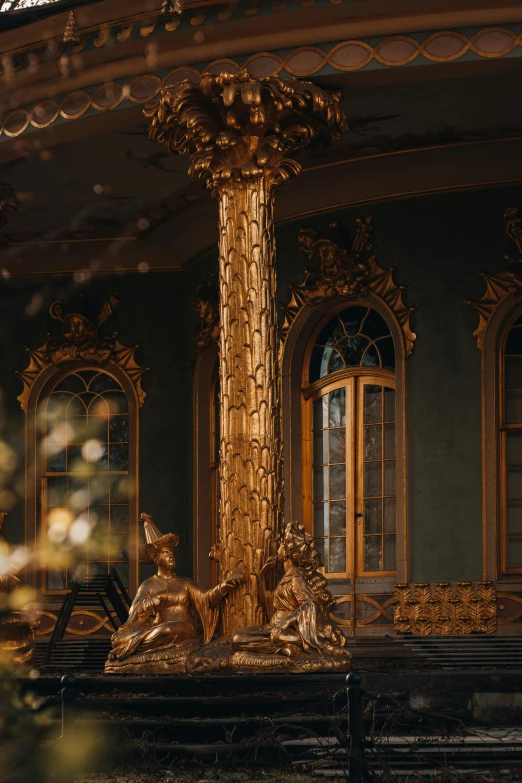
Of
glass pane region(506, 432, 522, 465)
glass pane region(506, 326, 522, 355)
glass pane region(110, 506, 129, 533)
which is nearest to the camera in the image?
glass pane region(506, 432, 522, 465)

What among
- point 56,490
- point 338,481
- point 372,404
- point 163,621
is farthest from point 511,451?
point 56,490

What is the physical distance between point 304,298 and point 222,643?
5.23 metres

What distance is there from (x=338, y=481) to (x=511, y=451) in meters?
1.83

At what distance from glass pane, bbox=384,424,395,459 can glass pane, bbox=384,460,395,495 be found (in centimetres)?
8

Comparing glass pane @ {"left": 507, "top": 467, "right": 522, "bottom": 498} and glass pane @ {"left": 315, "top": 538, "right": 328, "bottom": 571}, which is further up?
glass pane @ {"left": 507, "top": 467, "right": 522, "bottom": 498}

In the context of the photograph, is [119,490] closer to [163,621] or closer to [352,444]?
[352,444]

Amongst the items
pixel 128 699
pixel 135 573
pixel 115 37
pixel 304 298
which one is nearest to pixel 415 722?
pixel 128 699

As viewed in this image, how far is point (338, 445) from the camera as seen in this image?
13156 mm

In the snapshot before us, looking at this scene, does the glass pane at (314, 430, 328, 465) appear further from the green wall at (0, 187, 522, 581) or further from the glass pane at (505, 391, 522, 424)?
the glass pane at (505, 391, 522, 424)

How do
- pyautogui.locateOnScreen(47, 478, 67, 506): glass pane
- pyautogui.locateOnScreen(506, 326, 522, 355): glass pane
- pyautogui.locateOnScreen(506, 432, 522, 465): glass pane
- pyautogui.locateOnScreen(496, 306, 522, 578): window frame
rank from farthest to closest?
1. pyautogui.locateOnScreen(47, 478, 67, 506): glass pane
2. pyautogui.locateOnScreen(506, 326, 522, 355): glass pane
3. pyautogui.locateOnScreen(506, 432, 522, 465): glass pane
4. pyautogui.locateOnScreen(496, 306, 522, 578): window frame

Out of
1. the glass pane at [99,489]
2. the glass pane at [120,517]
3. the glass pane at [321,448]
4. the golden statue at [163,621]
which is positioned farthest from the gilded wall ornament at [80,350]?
the golden statue at [163,621]

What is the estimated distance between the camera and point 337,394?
43.2 feet

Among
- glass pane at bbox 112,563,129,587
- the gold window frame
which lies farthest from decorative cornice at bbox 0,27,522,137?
glass pane at bbox 112,563,129,587

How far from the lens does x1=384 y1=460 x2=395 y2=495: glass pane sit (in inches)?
503
